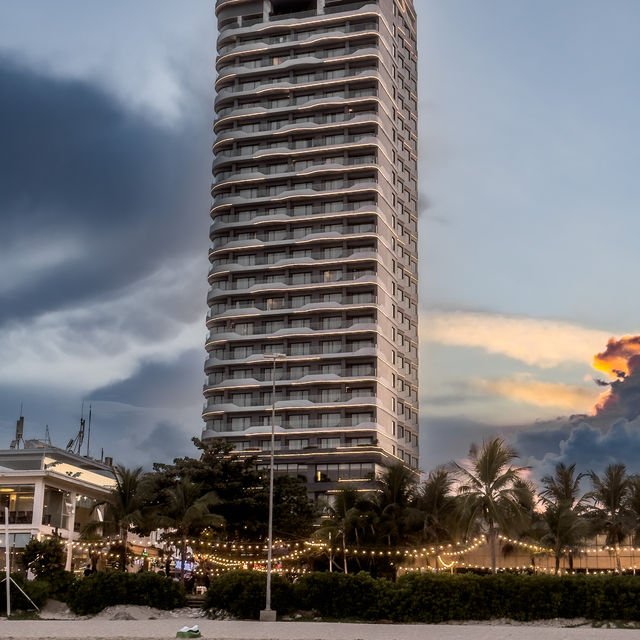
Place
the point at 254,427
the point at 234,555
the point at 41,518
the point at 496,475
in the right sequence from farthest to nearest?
1. the point at 254,427
2. the point at 234,555
3. the point at 41,518
4. the point at 496,475

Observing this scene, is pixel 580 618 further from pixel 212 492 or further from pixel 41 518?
pixel 41 518

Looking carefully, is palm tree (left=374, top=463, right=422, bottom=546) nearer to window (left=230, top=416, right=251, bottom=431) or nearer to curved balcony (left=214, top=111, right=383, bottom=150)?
window (left=230, top=416, right=251, bottom=431)

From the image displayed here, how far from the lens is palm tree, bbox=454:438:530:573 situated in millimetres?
50125

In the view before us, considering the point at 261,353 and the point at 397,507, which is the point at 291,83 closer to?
the point at 261,353

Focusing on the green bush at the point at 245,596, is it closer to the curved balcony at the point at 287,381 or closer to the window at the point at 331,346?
the curved balcony at the point at 287,381

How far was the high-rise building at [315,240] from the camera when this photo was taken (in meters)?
105

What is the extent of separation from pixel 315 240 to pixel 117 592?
6902 centimetres

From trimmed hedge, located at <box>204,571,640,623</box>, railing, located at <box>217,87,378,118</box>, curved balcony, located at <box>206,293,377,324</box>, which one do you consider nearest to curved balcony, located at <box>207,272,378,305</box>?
curved balcony, located at <box>206,293,377,324</box>

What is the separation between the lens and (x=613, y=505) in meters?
65.8

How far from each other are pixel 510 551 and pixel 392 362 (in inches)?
1819

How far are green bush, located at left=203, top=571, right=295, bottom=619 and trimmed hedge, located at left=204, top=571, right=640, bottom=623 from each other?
45 mm

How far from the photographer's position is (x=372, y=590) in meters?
43.1

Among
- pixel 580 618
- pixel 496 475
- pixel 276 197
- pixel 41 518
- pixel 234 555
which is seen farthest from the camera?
pixel 276 197

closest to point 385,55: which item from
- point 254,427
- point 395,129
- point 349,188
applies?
point 395,129
